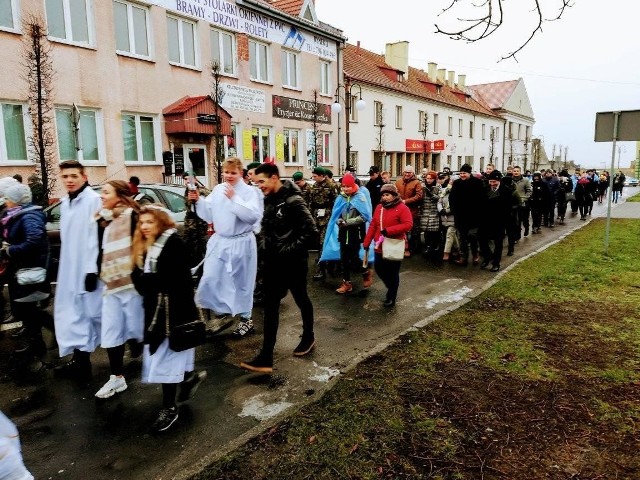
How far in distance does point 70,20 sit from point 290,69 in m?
10.7

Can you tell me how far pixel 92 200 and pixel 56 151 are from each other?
11794 millimetres

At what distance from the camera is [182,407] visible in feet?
13.1

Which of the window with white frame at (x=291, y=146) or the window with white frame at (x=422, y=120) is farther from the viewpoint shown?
the window with white frame at (x=422, y=120)

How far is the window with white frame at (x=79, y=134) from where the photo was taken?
14.5 metres

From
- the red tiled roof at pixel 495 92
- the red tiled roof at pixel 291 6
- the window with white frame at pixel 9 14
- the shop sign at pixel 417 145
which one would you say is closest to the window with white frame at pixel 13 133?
the window with white frame at pixel 9 14

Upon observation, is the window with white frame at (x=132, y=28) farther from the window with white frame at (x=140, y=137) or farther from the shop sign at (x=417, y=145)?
the shop sign at (x=417, y=145)

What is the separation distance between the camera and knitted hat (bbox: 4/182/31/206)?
4996mm

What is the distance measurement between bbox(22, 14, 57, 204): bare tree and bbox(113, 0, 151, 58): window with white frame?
2.62 meters

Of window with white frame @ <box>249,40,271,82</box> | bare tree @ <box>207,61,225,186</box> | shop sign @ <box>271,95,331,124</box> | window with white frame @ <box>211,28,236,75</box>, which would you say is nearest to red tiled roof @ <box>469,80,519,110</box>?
shop sign @ <box>271,95,331,124</box>

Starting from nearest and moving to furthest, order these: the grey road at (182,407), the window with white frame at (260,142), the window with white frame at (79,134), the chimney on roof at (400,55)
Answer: the grey road at (182,407), the window with white frame at (79,134), the window with white frame at (260,142), the chimney on roof at (400,55)

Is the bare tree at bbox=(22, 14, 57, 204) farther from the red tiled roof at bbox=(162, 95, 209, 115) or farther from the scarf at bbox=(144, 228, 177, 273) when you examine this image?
the scarf at bbox=(144, 228, 177, 273)

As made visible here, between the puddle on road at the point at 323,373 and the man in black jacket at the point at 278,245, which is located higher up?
the man in black jacket at the point at 278,245

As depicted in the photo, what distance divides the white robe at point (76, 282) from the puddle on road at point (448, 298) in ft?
14.7

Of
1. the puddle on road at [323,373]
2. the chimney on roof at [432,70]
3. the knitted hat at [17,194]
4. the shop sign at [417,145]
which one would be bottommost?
the puddle on road at [323,373]
